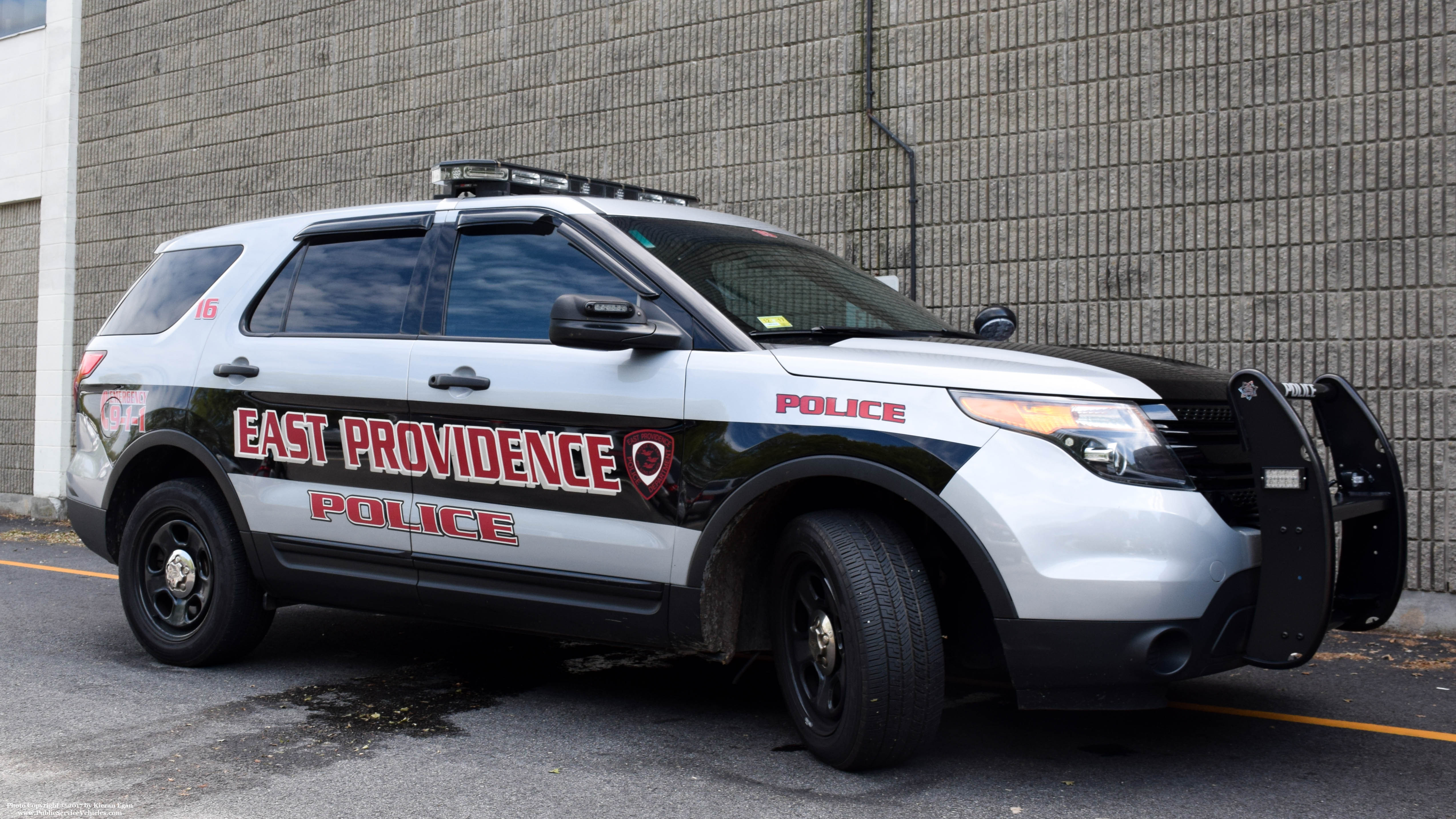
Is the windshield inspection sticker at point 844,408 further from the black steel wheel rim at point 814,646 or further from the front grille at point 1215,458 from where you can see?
the front grille at point 1215,458

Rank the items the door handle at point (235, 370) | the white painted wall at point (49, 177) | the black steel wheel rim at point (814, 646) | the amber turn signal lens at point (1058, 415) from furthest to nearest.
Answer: the white painted wall at point (49, 177) → the door handle at point (235, 370) → the black steel wheel rim at point (814, 646) → the amber turn signal lens at point (1058, 415)

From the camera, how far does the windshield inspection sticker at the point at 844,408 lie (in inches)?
150

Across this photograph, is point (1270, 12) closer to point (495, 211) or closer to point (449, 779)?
point (495, 211)

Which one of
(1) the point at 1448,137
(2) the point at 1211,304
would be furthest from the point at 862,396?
(1) the point at 1448,137

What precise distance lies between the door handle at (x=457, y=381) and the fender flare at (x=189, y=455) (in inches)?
50.3

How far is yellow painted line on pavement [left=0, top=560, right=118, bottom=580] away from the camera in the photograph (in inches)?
342

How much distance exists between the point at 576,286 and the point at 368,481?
121 cm

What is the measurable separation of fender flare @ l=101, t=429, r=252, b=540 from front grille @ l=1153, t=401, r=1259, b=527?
3.81 meters

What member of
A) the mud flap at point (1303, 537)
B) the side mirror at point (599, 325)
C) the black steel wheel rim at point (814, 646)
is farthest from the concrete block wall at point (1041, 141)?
the side mirror at point (599, 325)

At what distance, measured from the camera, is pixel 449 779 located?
3928 millimetres

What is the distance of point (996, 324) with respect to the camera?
5566mm

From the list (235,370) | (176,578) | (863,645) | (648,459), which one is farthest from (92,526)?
(863,645)

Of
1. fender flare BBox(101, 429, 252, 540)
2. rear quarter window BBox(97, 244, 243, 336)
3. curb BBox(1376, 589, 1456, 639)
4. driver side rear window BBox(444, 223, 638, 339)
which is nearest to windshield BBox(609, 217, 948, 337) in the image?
driver side rear window BBox(444, 223, 638, 339)

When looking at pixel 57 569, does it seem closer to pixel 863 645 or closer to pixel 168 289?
pixel 168 289
